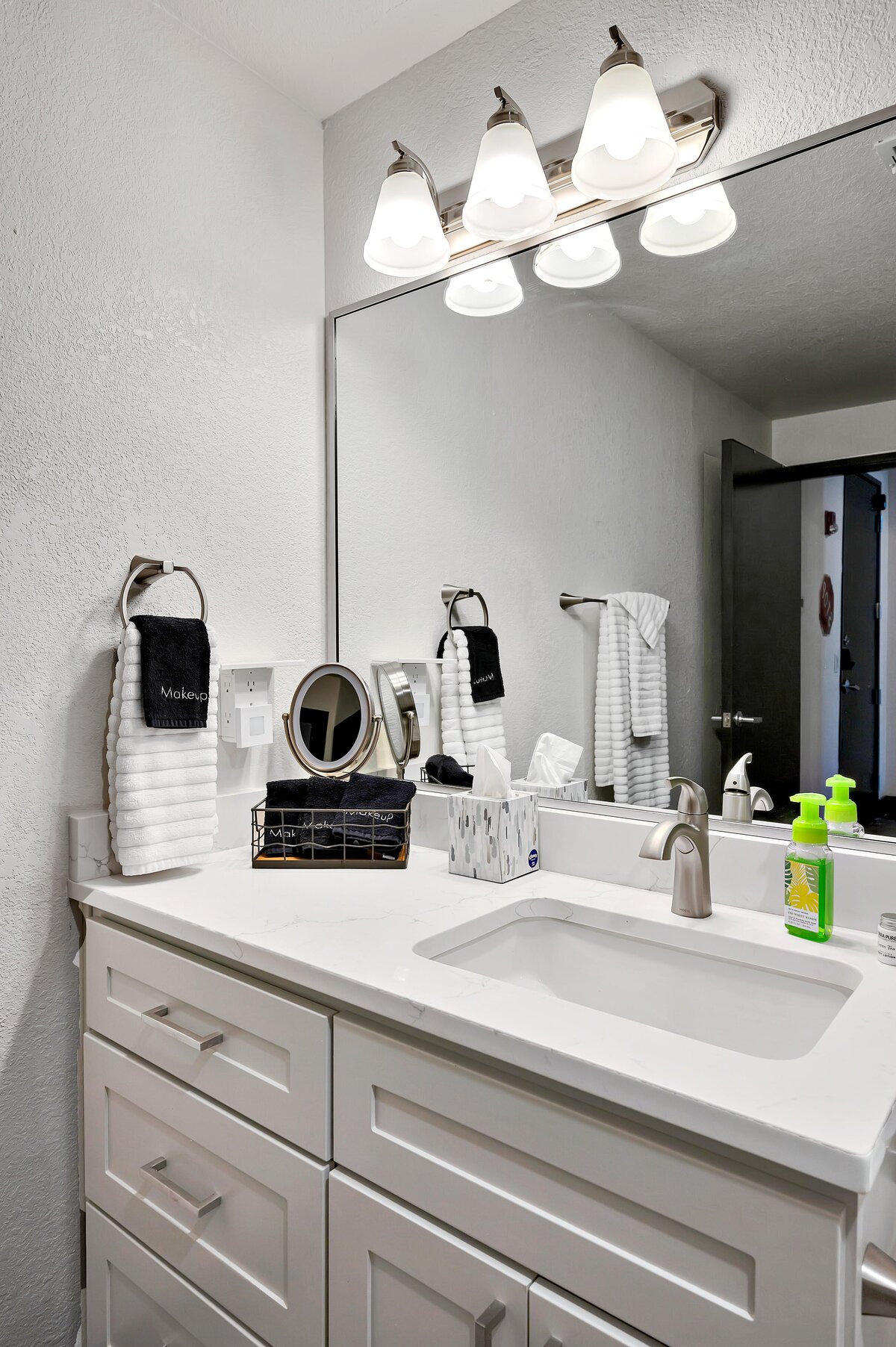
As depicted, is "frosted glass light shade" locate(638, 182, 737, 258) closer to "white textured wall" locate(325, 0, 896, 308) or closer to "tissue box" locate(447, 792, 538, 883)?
"white textured wall" locate(325, 0, 896, 308)

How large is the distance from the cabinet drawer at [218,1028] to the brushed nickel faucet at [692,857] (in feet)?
1.69

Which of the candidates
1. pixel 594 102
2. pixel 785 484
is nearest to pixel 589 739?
pixel 785 484

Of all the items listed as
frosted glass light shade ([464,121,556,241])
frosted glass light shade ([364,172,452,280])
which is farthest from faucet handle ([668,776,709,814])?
frosted glass light shade ([364,172,452,280])

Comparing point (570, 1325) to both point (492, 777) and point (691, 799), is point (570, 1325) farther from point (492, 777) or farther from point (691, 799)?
point (492, 777)

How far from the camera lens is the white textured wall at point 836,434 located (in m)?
1.10

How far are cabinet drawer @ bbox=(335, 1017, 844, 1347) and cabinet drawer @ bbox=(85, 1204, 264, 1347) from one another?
1.35 feet

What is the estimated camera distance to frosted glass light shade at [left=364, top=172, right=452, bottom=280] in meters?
1.48

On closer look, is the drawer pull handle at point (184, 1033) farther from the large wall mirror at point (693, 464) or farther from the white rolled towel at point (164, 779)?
the large wall mirror at point (693, 464)

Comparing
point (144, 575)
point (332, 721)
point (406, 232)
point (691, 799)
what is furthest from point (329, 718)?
point (406, 232)

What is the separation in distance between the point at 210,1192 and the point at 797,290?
4.95 feet

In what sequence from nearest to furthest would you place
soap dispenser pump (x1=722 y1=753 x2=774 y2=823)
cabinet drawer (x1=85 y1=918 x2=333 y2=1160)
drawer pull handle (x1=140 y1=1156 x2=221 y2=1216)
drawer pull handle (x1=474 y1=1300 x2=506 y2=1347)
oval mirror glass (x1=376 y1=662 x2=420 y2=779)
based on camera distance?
1. drawer pull handle (x1=474 y1=1300 x2=506 y2=1347)
2. cabinet drawer (x1=85 y1=918 x2=333 y2=1160)
3. drawer pull handle (x1=140 y1=1156 x2=221 y2=1216)
4. soap dispenser pump (x1=722 y1=753 x2=774 y2=823)
5. oval mirror glass (x1=376 y1=662 x2=420 y2=779)

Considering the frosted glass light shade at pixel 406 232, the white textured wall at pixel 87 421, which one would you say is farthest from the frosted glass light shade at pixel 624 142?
the white textured wall at pixel 87 421

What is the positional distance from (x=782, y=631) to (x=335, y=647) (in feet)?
3.13

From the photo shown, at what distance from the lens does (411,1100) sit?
88cm
